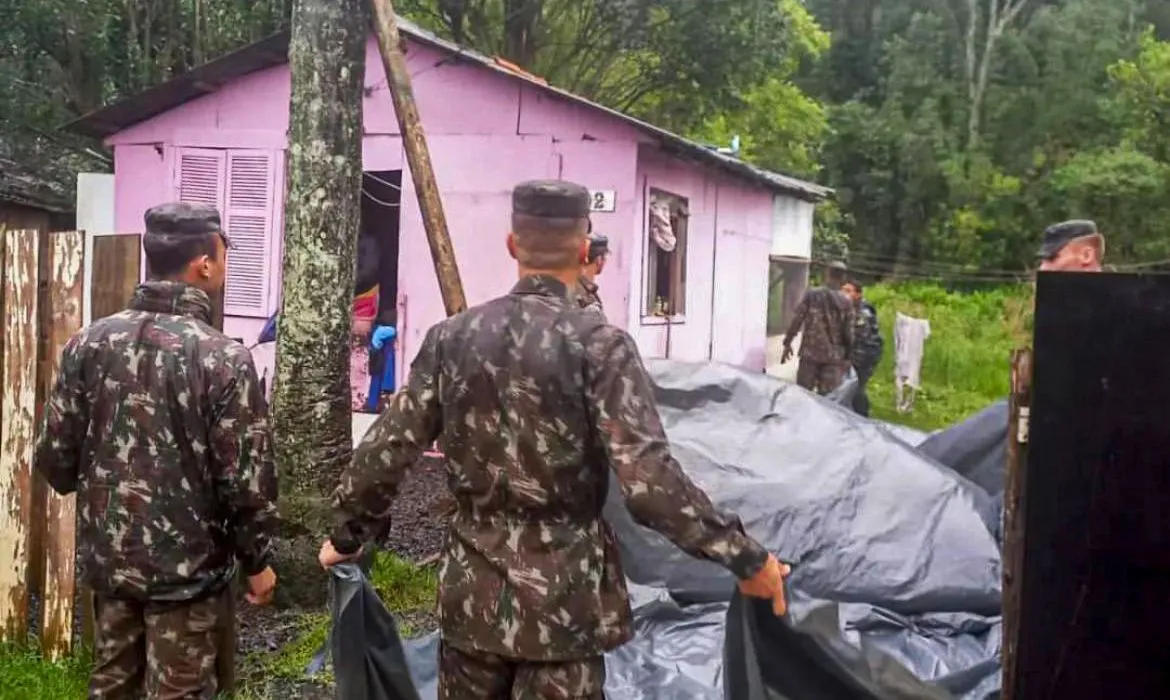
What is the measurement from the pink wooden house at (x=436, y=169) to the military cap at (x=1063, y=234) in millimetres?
4570

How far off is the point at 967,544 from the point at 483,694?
8.76 feet

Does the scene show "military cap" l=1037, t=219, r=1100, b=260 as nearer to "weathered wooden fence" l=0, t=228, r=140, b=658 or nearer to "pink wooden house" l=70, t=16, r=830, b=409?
"weathered wooden fence" l=0, t=228, r=140, b=658

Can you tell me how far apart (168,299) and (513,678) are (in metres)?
1.39

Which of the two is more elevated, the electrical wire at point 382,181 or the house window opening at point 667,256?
the electrical wire at point 382,181

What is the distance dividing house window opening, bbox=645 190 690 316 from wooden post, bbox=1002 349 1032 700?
699 cm

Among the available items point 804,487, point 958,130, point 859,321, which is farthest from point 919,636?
point 958,130

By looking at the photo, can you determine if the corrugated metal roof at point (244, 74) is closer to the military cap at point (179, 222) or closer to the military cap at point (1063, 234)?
the military cap at point (1063, 234)

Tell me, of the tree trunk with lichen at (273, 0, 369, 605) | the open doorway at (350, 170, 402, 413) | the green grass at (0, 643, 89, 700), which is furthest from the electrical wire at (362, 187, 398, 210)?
the green grass at (0, 643, 89, 700)

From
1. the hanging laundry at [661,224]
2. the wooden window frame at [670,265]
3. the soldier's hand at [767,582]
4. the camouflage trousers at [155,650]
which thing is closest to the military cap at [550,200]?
the soldier's hand at [767,582]

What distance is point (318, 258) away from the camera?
17.6ft

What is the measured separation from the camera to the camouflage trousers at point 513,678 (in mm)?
2711

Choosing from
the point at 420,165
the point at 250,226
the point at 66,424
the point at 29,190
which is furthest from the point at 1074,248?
the point at 29,190

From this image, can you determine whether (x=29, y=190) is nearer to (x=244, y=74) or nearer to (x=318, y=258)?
(x=244, y=74)

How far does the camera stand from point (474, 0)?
17297 millimetres
